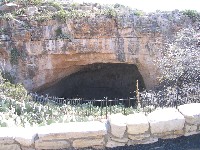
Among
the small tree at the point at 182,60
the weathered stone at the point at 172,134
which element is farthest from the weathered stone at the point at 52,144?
the small tree at the point at 182,60

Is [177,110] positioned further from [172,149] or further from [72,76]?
[72,76]

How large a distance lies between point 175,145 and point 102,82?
50.8 ft

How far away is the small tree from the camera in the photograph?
408 inches

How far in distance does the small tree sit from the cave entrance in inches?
177

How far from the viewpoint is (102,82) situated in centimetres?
1983

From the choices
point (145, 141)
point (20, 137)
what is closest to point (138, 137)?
point (145, 141)

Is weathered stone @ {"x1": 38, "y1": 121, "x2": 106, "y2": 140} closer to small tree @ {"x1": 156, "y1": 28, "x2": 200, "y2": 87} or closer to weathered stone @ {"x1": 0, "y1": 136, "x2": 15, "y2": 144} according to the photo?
weathered stone @ {"x1": 0, "y1": 136, "x2": 15, "y2": 144}

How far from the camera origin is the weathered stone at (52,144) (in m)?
4.18

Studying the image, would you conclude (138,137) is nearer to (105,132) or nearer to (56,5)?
(105,132)

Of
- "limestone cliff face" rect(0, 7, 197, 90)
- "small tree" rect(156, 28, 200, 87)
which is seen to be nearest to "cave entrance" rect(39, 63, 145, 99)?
"limestone cliff face" rect(0, 7, 197, 90)

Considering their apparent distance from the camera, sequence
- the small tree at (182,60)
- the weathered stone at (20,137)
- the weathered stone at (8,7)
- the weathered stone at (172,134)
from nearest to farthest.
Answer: the weathered stone at (20,137)
the weathered stone at (172,134)
the small tree at (182,60)
the weathered stone at (8,7)

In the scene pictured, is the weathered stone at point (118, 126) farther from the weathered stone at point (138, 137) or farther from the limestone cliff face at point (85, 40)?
the limestone cliff face at point (85, 40)

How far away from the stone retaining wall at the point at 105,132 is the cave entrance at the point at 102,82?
14.2 meters

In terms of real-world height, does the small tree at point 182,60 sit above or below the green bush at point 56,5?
below
